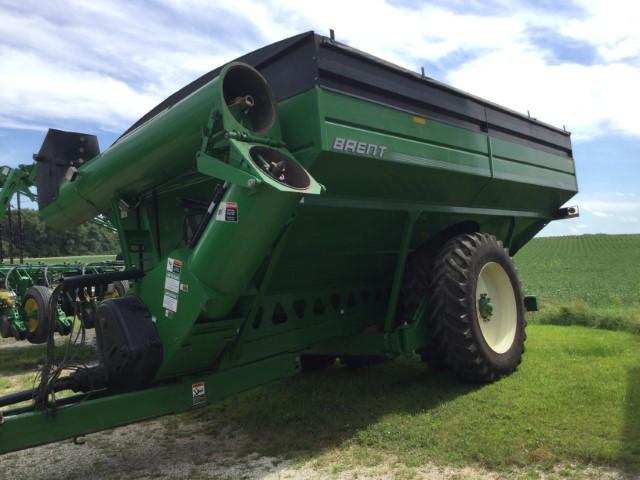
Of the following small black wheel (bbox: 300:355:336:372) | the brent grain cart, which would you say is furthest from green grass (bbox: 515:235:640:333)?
small black wheel (bbox: 300:355:336:372)

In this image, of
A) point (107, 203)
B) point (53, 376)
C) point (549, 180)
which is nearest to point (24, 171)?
point (107, 203)

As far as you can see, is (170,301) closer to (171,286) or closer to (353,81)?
(171,286)

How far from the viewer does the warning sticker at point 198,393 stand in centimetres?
367

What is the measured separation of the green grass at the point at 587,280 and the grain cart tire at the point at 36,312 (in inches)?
301

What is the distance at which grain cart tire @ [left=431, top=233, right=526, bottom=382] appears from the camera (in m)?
4.60

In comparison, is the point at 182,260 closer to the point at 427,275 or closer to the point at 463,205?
the point at 427,275

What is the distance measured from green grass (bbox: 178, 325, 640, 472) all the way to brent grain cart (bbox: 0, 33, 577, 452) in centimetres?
42

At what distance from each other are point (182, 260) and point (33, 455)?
2016 millimetres

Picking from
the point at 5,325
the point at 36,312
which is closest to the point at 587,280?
the point at 36,312

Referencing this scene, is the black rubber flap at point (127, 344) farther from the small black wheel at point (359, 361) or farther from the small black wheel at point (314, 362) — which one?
the small black wheel at point (359, 361)

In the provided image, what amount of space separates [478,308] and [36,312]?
7002 mm

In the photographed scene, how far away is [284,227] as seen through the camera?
367 centimetres

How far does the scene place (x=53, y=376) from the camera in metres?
3.28

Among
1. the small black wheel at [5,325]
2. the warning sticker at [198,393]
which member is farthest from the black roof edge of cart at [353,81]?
the small black wheel at [5,325]
